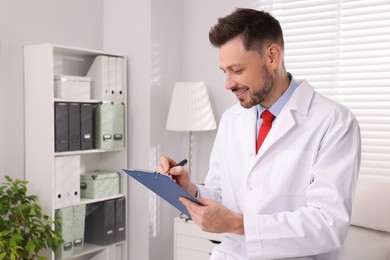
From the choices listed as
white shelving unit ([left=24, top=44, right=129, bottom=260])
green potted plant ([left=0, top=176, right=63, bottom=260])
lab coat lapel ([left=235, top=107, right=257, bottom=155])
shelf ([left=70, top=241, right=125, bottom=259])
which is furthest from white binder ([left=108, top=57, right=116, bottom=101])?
lab coat lapel ([left=235, top=107, right=257, bottom=155])

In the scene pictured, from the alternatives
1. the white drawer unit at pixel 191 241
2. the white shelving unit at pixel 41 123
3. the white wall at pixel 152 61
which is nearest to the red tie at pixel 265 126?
the white drawer unit at pixel 191 241

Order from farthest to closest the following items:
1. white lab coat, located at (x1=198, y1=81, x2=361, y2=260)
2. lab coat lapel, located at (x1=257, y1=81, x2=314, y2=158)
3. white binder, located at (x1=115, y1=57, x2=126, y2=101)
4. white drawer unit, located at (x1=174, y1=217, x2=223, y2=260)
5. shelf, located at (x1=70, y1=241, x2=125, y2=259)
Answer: white binder, located at (x1=115, y1=57, x2=126, y2=101), shelf, located at (x1=70, y1=241, x2=125, y2=259), white drawer unit, located at (x1=174, y1=217, x2=223, y2=260), lab coat lapel, located at (x1=257, y1=81, x2=314, y2=158), white lab coat, located at (x1=198, y1=81, x2=361, y2=260)

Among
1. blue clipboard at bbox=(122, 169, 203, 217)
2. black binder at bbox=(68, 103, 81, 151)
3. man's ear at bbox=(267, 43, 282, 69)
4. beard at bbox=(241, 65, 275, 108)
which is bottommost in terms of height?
blue clipboard at bbox=(122, 169, 203, 217)

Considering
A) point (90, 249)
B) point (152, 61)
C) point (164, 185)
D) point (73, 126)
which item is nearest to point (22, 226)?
point (90, 249)

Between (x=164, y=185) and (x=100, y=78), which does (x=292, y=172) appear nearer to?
(x=164, y=185)

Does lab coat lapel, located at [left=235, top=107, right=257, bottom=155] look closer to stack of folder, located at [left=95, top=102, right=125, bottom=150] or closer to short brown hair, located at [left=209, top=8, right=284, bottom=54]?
short brown hair, located at [left=209, top=8, right=284, bottom=54]

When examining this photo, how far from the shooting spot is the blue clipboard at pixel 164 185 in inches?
59.4

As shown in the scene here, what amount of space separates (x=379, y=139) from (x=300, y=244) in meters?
1.96

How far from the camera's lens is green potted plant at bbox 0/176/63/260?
2760 mm

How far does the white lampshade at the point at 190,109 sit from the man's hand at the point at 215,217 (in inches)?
79.0

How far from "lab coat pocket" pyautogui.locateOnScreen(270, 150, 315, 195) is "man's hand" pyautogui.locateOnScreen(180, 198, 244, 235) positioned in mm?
174

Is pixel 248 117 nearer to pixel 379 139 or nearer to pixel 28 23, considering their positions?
pixel 379 139

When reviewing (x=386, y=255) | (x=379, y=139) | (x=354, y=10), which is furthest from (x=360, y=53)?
(x=386, y=255)

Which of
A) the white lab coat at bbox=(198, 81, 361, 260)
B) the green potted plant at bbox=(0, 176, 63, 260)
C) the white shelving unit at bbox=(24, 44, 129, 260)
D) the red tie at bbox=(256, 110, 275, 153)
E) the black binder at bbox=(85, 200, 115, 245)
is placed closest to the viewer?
the white lab coat at bbox=(198, 81, 361, 260)
